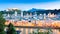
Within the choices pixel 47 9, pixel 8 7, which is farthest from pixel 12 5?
pixel 47 9

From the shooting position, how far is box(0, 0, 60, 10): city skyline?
3.14 meters

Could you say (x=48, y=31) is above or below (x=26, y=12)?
below

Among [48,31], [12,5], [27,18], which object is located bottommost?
[48,31]

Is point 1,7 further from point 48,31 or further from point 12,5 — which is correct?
point 48,31

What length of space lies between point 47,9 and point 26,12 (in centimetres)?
32

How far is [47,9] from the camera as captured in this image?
3.17 meters

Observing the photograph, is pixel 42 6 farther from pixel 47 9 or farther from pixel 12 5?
pixel 12 5

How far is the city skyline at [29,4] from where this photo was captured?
10.3 feet

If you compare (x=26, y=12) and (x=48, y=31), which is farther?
(x=26, y=12)

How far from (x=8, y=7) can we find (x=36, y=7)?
0.42 meters

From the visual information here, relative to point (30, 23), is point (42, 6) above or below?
above

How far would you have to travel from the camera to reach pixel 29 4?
3168mm

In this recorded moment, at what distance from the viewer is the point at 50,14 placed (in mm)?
3152

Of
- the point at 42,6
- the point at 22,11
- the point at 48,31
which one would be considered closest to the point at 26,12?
the point at 22,11
